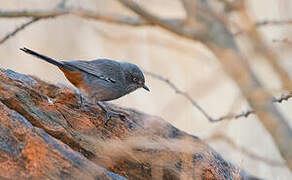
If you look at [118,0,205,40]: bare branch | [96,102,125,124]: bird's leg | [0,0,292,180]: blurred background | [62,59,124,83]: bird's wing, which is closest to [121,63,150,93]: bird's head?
[62,59,124,83]: bird's wing

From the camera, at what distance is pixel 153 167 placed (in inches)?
167

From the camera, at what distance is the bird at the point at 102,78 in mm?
4922

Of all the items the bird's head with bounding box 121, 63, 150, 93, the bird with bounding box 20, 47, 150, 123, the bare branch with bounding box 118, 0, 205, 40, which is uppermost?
A: the bare branch with bounding box 118, 0, 205, 40

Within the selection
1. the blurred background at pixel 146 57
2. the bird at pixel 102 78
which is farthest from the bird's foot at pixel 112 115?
the blurred background at pixel 146 57

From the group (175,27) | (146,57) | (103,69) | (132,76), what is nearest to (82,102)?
(103,69)

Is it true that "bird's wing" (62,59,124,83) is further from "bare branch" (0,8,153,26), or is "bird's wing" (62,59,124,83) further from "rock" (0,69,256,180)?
"bare branch" (0,8,153,26)

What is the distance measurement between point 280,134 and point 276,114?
24 centimetres

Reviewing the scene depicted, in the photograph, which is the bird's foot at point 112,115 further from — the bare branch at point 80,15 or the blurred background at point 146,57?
the bare branch at point 80,15

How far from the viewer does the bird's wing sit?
5.03 meters

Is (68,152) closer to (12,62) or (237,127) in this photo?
(12,62)

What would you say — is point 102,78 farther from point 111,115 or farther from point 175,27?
point 175,27

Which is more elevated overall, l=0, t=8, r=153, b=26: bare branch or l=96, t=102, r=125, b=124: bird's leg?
l=0, t=8, r=153, b=26: bare branch

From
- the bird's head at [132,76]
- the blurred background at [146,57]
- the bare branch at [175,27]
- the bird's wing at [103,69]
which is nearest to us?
the bird's wing at [103,69]

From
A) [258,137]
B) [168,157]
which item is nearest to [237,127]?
[258,137]
